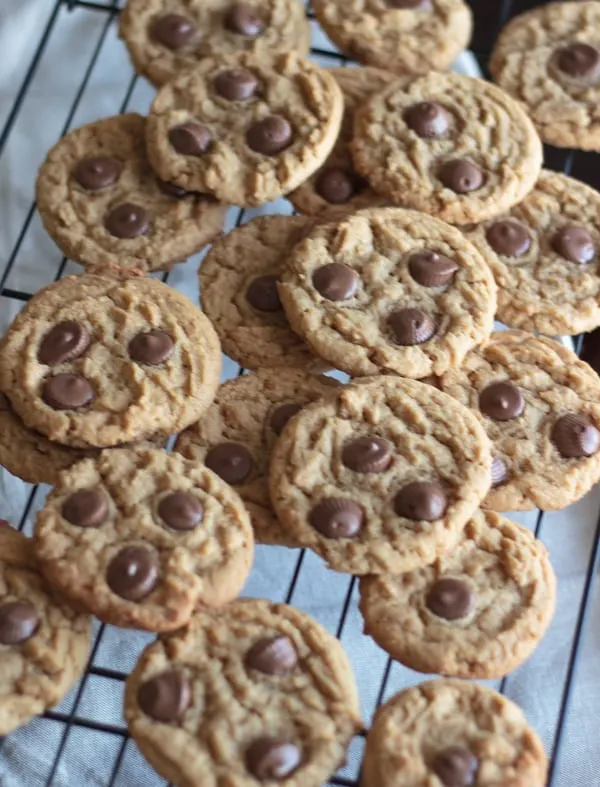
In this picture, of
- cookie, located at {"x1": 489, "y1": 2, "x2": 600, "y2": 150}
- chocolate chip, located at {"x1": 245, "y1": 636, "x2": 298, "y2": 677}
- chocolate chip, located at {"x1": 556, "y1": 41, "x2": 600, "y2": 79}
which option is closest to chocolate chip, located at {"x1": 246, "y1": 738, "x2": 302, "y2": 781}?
chocolate chip, located at {"x1": 245, "y1": 636, "x2": 298, "y2": 677}

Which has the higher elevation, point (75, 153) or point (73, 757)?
point (75, 153)

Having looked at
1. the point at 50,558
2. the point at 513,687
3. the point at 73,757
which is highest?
the point at 50,558

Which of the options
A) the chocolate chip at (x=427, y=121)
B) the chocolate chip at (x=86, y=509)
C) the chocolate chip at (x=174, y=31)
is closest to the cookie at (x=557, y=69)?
the chocolate chip at (x=427, y=121)

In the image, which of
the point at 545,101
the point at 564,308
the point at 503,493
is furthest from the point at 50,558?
the point at 545,101

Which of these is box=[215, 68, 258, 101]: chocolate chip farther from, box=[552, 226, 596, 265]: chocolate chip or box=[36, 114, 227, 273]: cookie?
box=[552, 226, 596, 265]: chocolate chip

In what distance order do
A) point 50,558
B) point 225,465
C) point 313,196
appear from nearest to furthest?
point 50,558
point 225,465
point 313,196

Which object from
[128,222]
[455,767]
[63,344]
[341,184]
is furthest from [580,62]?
[455,767]

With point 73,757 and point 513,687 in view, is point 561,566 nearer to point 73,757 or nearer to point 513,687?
point 513,687

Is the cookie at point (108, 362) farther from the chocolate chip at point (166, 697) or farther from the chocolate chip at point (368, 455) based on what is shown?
the chocolate chip at point (166, 697)
